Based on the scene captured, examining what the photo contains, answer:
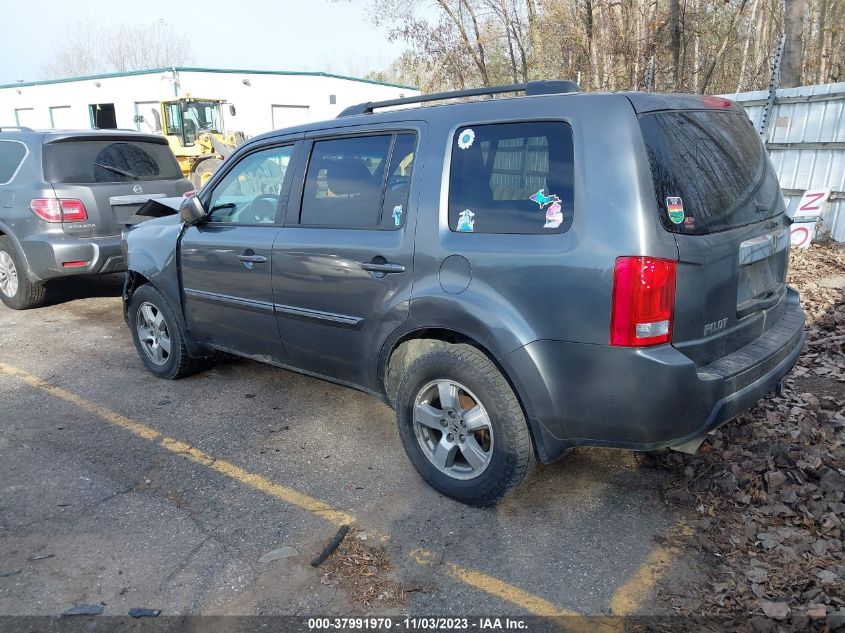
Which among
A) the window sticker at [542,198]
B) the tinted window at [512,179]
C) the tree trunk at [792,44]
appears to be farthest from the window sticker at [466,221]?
the tree trunk at [792,44]

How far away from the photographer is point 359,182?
145 inches

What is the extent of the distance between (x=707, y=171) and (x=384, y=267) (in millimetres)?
1611

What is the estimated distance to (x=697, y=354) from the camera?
2.80 metres

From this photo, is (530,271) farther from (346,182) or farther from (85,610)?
(85,610)

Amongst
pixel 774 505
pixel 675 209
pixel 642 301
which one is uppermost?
pixel 675 209

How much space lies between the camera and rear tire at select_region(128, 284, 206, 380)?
4.97m

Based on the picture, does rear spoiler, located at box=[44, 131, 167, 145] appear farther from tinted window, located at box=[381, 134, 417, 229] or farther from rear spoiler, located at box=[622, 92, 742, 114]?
rear spoiler, located at box=[622, 92, 742, 114]

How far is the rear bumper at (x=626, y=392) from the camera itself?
106 inches

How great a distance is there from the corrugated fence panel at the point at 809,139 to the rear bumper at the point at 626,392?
6.58 meters

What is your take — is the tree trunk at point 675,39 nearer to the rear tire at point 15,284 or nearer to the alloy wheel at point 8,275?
the rear tire at point 15,284

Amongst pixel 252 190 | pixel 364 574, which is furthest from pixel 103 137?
pixel 364 574

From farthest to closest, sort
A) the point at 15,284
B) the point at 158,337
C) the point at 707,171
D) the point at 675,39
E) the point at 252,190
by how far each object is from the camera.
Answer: the point at 675,39, the point at 15,284, the point at 158,337, the point at 252,190, the point at 707,171

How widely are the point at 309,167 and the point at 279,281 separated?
715 mm

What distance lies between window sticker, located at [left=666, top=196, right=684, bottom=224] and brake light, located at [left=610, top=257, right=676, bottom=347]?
199 mm
